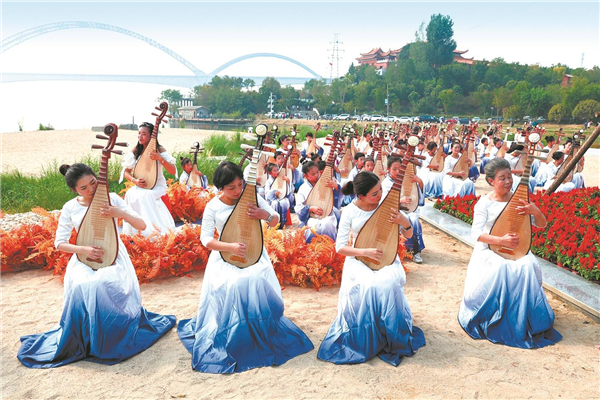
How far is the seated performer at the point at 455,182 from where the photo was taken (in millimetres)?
10945

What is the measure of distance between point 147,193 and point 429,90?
7142 centimetres

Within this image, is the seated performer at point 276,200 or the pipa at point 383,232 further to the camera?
the seated performer at point 276,200

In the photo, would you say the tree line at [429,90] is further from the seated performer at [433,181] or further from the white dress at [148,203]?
the white dress at [148,203]

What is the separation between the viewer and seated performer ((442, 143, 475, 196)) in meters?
10.9

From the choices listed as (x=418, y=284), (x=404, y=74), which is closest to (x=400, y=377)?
(x=418, y=284)

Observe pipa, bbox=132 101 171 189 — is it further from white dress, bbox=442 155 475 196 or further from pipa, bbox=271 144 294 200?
white dress, bbox=442 155 475 196

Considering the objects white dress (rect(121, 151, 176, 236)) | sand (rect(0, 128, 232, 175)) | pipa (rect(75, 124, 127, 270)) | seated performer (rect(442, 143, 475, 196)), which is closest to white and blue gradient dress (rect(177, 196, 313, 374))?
pipa (rect(75, 124, 127, 270))

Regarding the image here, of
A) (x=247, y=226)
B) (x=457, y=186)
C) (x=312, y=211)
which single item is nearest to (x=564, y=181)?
(x=457, y=186)

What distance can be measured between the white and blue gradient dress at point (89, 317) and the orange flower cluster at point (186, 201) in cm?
432

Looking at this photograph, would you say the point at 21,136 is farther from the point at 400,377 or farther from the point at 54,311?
the point at 400,377

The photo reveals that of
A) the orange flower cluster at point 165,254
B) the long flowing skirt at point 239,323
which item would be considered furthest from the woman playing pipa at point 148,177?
the long flowing skirt at point 239,323

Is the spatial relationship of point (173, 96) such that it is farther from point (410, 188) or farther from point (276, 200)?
point (410, 188)

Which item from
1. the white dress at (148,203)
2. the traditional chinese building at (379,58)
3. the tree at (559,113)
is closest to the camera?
the white dress at (148,203)

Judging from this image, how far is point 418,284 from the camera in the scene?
19.6ft
